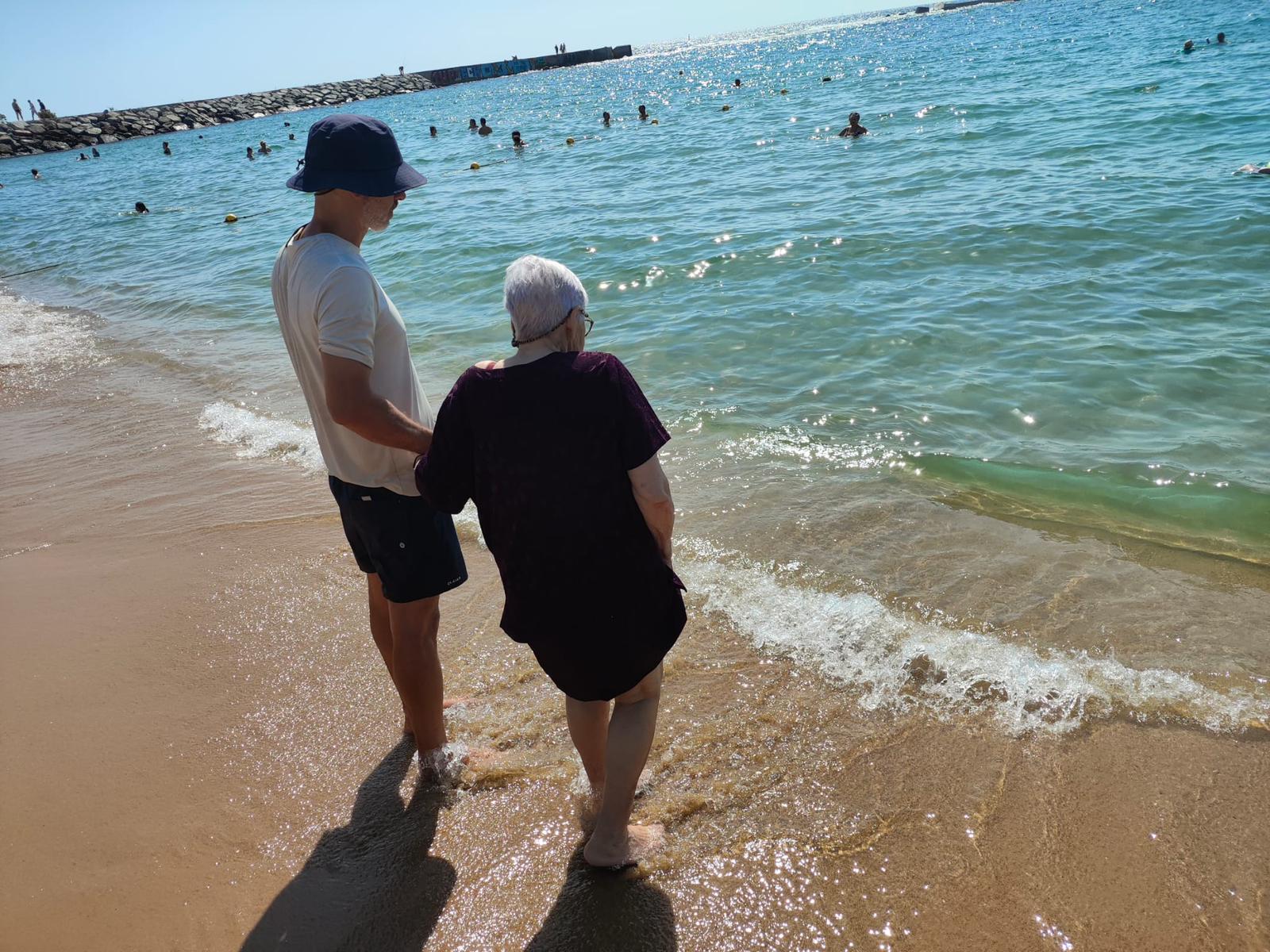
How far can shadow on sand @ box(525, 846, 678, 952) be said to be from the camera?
246 centimetres

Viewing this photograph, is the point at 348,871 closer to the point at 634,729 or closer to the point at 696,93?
the point at 634,729

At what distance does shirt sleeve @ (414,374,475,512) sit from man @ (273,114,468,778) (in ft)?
0.71

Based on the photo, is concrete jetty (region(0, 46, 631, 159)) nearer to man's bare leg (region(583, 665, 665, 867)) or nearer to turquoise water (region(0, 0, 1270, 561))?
turquoise water (region(0, 0, 1270, 561))

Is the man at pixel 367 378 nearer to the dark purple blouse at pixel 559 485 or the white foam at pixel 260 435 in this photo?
the dark purple blouse at pixel 559 485

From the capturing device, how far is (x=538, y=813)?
2973 millimetres

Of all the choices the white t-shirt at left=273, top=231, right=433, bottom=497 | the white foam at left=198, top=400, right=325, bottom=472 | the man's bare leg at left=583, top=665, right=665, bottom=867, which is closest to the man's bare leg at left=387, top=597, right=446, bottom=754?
the white t-shirt at left=273, top=231, right=433, bottom=497

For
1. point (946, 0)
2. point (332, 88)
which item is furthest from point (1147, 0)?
point (946, 0)

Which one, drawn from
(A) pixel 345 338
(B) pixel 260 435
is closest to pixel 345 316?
(A) pixel 345 338

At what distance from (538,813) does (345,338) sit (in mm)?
1669

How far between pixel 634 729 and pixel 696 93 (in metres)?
45.3

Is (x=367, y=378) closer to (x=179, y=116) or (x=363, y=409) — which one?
(x=363, y=409)

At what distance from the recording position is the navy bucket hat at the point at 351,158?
8.40ft

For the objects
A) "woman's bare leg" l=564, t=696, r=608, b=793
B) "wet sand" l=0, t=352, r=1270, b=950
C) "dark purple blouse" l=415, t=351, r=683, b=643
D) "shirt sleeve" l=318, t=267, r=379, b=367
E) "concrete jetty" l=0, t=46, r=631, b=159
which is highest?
"shirt sleeve" l=318, t=267, r=379, b=367

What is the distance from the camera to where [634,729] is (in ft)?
8.45
